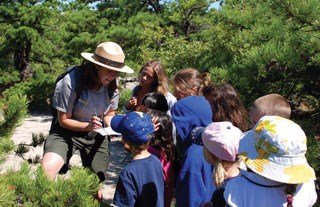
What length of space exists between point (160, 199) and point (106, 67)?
897 mm

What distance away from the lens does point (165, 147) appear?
2.53m

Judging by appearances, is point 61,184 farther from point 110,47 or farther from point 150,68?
point 150,68

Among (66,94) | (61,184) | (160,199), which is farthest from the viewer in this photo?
(66,94)

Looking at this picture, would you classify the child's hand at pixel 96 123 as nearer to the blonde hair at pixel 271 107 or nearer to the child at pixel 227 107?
the child at pixel 227 107

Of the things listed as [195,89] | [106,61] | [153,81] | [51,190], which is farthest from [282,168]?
[153,81]

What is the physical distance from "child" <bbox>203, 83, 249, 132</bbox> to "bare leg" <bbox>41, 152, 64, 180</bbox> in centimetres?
102

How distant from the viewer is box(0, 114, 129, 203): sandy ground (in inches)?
197

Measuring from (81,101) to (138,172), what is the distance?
74 centimetres

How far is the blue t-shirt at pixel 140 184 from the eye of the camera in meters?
1.93

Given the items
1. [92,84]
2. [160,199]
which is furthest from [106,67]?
[160,199]

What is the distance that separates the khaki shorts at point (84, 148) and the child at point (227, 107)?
817 mm

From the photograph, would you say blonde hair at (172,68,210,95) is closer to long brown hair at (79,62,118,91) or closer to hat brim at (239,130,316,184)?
long brown hair at (79,62,118,91)

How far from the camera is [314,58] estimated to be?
9.07ft

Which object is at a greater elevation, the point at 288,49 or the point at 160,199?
the point at 288,49
